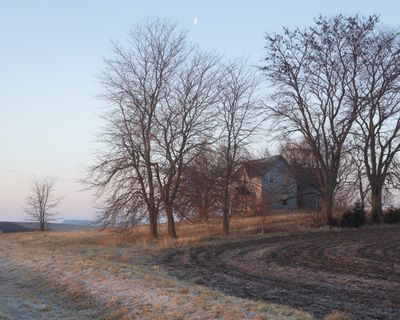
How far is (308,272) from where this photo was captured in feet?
59.6

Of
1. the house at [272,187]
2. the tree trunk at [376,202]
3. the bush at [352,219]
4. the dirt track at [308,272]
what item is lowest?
the dirt track at [308,272]

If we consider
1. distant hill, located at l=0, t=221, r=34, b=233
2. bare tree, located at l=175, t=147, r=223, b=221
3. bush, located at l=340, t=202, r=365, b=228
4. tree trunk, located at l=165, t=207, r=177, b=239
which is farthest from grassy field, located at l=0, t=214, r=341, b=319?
distant hill, located at l=0, t=221, r=34, b=233

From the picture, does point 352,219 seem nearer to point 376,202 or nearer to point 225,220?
point 376,202

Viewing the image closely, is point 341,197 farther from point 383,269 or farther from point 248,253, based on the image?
point 383,269

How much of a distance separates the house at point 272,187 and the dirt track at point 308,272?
32.5 feet

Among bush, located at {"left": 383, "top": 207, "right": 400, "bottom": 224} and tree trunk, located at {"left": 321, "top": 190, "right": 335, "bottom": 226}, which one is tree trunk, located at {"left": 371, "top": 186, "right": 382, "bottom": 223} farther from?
tree trunk, located at {"left": 321, "top": 190, "right": 335, "bottom": 226}

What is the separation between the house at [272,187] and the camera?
1607 inches

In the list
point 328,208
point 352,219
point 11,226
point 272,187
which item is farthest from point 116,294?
point 11,226

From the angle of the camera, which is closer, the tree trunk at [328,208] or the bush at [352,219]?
the bush at [352,219]

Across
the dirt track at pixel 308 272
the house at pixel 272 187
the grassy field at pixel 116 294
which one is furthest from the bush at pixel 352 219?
the grassy field at pixel 116 294

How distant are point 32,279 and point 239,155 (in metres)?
23.4

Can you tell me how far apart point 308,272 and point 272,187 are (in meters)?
46.5

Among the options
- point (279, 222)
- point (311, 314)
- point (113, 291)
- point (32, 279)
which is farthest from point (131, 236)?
point (311, 314)

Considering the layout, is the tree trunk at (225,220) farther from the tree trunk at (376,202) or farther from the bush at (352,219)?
the tree trunk at (376,202)
